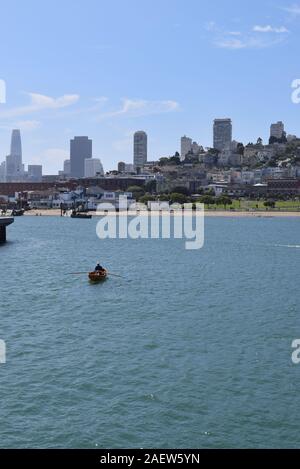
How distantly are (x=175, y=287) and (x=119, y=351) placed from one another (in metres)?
21.7

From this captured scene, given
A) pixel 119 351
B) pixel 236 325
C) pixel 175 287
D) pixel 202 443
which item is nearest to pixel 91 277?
pixel 175 287

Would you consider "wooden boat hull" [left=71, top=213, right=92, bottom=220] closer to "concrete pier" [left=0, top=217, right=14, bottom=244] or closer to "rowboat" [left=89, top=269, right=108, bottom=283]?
"concrete pier" [left=0, top=217, right=14, bottom=244]

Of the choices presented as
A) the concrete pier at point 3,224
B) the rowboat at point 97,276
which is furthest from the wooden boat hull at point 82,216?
the rowboat at point 97,276

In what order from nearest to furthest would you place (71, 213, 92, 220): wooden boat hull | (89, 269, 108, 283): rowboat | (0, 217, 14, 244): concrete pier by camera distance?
(89, 269, 108, 283): rowboat → (0, 217, 14, 244): concrete pier → (71, 213, 92, 220): wooden boat hull

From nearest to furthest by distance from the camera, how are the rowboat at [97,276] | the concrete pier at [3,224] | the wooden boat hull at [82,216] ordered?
1. the rowboat at [97,276]
2. the concrete pier at [3,224]
3. the wooden boat hull at [82,216]

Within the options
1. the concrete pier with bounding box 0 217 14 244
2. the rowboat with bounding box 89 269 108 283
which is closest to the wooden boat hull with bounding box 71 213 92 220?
the concrete pier with bounding box 0 217 14 244

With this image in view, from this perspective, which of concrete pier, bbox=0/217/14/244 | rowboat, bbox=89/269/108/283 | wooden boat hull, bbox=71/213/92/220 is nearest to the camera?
rowboat, bbox=89/269/108/283

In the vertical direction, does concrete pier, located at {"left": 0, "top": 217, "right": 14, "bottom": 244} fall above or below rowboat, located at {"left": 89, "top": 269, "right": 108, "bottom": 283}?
above

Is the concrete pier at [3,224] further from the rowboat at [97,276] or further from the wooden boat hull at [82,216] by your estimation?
the wooden boat hull at [82,216]

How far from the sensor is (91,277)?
53906mm

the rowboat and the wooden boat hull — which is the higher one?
the wooden boat hull

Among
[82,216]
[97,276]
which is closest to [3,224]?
[97,276]

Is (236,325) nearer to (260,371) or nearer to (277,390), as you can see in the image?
(260,371)

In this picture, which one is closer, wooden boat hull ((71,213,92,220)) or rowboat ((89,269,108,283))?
rowboat ((89,269,108,283))
